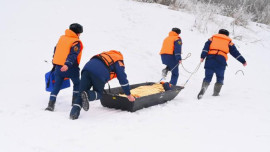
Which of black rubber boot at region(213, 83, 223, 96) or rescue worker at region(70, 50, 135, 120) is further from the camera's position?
black rubber boot at region(213, 83, 223, 96)

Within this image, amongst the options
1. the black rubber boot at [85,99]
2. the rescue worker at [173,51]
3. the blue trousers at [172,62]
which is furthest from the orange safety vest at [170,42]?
the black rubber boot at [85,99]

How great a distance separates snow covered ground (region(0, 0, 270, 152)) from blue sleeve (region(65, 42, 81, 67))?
0.85 m

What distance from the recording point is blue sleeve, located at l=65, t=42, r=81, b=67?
4637 mm

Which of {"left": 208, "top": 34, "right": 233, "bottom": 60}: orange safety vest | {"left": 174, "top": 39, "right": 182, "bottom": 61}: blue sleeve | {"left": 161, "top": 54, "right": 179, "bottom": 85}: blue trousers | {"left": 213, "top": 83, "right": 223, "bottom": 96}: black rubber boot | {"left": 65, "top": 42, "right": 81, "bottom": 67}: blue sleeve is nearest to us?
{"left": 65, "top": 42, "right": 81, "bottom": 67}: blue sleeve

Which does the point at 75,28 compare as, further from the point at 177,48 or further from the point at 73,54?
the point at 177,48

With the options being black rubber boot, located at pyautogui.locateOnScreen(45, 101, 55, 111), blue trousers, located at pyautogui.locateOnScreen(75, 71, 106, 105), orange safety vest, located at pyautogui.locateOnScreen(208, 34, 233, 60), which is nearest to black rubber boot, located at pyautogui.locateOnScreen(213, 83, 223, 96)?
orange safety vest, located at pyautogui.locateOnScreen(208, 34, 233, 60)

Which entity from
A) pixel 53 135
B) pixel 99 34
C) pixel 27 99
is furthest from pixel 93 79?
pixel 99 34

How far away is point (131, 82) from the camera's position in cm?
724

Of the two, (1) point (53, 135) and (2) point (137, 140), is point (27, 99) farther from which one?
(2) point (137, 140)

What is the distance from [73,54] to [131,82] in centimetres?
277

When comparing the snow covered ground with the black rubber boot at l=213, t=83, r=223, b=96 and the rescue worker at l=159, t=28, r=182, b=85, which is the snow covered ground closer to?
the black rubber boot at l=213, t=83, r=223, b=96

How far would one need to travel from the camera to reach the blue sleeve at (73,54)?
183 inches

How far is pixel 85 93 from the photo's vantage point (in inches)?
173

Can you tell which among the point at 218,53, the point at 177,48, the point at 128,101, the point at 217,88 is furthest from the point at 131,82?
the point at 128,101
